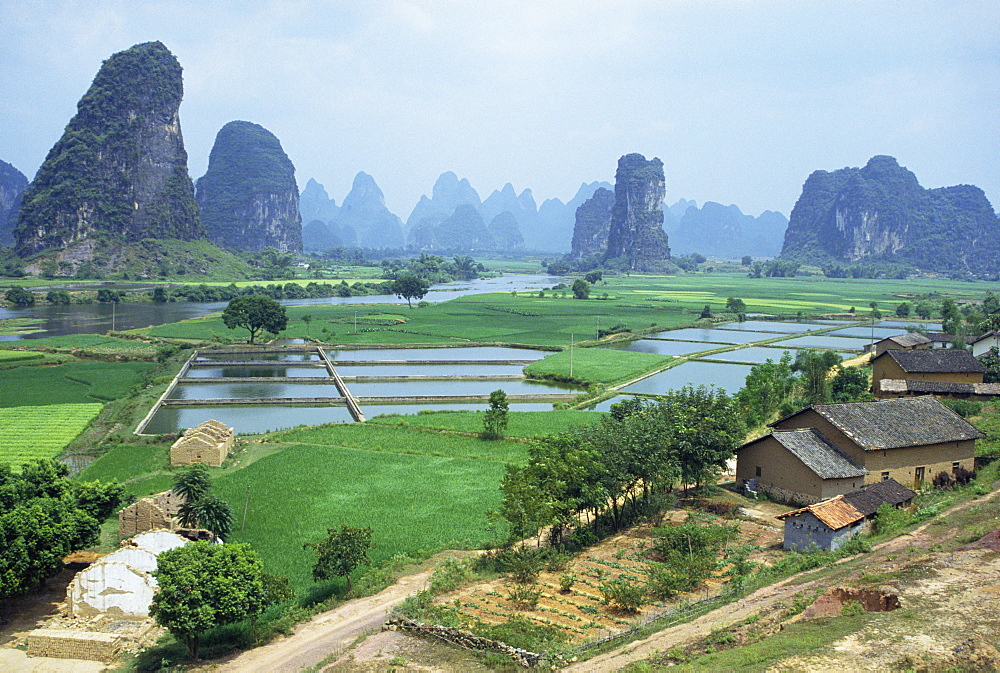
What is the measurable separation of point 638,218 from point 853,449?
496 feet

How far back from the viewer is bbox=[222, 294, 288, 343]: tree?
50656 mm

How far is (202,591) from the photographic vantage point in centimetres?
1348

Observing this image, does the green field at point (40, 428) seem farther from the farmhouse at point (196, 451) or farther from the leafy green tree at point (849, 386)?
the leafy green tree at point (849, 386)

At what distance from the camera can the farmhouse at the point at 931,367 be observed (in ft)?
102

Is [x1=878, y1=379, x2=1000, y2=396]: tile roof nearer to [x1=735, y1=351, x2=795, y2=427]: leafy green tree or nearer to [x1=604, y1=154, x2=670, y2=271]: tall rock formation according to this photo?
[x1=735, y1=351, x2=795, y2=427]: leafy green tree

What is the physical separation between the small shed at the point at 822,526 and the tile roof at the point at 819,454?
236 cm

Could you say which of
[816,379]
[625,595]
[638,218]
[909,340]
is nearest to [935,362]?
[816,379]

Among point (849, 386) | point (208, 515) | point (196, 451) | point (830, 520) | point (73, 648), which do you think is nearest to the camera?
point (73, 648)

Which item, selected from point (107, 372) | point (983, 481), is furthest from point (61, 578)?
point (107, 372)

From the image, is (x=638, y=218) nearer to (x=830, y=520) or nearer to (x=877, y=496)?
(x=877, y=496)

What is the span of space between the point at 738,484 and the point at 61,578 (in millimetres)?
17251

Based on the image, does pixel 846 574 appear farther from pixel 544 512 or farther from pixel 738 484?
pixel 738 484

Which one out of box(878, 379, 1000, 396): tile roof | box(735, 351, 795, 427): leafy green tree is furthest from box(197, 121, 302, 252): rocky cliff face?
box(878, 379, 1000, 396): tile roof

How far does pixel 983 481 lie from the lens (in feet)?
66.9
